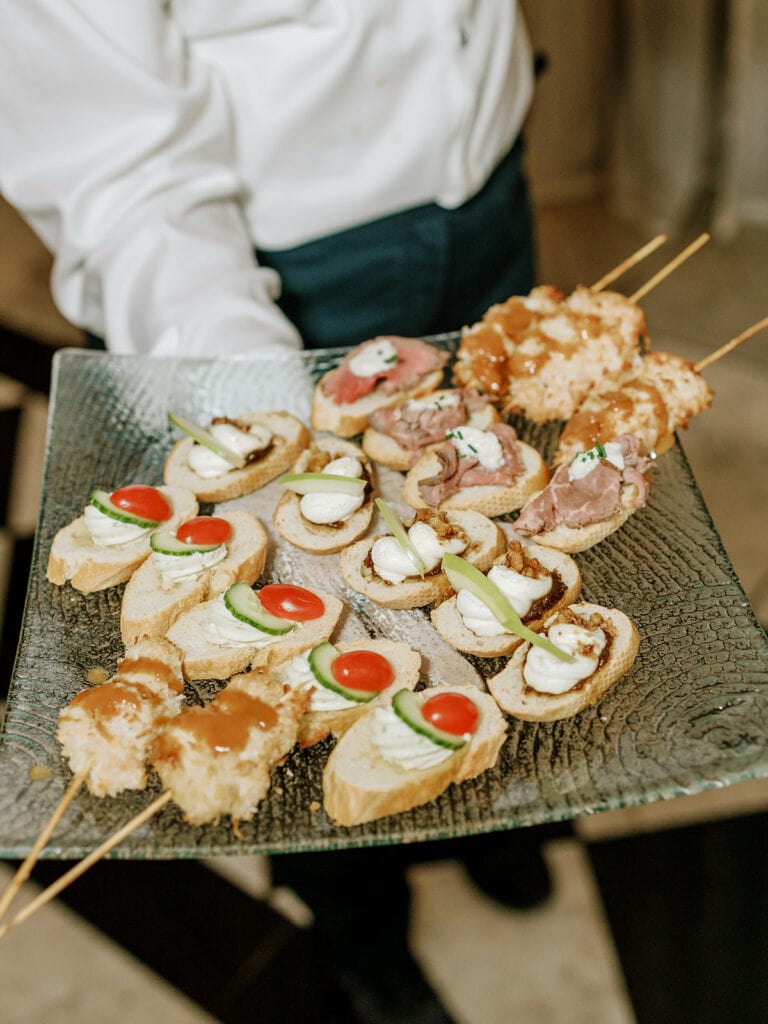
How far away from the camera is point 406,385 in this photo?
106 inches

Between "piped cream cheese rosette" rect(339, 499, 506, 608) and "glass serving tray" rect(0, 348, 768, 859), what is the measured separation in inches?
2.3

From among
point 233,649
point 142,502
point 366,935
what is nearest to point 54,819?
point 233,649

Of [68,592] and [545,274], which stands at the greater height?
[68,592]

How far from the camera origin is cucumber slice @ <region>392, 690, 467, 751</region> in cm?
175

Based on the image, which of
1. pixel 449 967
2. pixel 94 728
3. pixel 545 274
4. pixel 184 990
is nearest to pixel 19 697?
pixel 94 728

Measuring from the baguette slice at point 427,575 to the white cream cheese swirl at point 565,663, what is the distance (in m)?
0.30

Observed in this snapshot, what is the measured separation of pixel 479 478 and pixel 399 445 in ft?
0.96

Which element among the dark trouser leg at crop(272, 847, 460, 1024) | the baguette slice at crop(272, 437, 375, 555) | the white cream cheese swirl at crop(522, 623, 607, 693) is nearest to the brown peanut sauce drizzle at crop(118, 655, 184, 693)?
the baguette slice at crop(272, 437, 375, 555)

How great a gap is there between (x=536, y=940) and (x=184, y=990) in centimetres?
120

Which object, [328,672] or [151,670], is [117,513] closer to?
[151,670]

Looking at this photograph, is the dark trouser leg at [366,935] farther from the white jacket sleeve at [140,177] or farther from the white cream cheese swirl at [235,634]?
the white jacket sleeve at [140,177]

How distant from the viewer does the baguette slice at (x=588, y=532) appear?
2232 mm

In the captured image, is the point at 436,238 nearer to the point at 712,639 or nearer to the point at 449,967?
the point at 712,639

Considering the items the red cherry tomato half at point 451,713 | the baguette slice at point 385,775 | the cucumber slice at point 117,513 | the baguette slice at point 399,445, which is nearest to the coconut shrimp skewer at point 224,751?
the baguette slice at point 385,775
